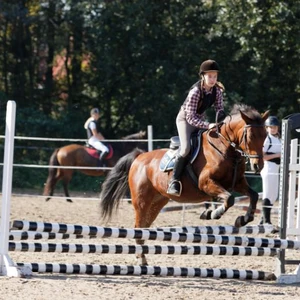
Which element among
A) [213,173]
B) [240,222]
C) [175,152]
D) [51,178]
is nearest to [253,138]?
[213,173]

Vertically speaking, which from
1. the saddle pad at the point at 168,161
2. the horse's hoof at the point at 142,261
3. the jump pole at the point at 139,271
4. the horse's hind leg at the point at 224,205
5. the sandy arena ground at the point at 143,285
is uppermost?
the saddle pad at the point at 168,161

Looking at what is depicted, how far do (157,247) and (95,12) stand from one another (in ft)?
55.4

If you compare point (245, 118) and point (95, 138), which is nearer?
point (245, 118)

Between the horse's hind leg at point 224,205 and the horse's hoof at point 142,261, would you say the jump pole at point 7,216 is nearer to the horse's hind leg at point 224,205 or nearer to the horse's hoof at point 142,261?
the horse's hoof at point 142,261

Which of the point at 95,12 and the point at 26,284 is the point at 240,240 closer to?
the point at 26,284

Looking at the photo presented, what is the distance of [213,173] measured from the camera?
838 cm

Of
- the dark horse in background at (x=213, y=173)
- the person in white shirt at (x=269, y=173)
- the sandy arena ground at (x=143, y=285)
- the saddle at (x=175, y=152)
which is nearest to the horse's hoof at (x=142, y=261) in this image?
the dark horse in background at (x=213, y=173)

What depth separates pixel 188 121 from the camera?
8.52 metres

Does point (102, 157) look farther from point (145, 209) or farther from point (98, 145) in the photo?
point (145, 209)

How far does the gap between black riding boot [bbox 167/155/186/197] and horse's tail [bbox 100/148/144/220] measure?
1.12 metres

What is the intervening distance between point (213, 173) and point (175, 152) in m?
0.69

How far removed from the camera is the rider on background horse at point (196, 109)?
8.41 metres

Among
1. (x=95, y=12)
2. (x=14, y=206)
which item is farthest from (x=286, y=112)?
(x=14, y=206)

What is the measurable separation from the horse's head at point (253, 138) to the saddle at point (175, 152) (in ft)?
2.08
